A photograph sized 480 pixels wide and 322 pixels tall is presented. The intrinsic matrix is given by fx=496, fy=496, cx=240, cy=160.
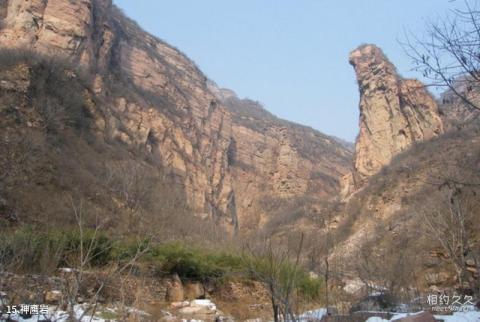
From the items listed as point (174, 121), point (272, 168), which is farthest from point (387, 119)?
point (272, 168)

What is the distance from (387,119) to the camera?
41.2 m

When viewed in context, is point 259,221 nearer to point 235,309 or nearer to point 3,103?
point 3,103

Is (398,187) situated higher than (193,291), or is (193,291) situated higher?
(398,187)

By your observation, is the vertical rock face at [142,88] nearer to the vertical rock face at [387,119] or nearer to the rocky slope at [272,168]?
the rocky slope at [272,168]

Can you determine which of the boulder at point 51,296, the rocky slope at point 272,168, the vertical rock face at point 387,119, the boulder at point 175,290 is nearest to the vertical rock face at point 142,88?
the rocky slope at point 272,168

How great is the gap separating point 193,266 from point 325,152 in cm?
5984

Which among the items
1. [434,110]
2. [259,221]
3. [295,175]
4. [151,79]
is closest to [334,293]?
[434,110]

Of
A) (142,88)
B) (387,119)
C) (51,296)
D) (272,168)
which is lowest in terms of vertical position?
(51,296)

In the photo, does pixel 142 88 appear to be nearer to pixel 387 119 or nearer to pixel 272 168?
pixel 272 168

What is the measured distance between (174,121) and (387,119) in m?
18.7

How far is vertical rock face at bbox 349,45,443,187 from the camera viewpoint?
40250 millimetres

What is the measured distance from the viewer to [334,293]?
10.1m

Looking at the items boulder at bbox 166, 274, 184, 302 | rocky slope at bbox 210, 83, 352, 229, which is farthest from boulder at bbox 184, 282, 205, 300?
rocky slope at bbox 210, 83, 352, 229

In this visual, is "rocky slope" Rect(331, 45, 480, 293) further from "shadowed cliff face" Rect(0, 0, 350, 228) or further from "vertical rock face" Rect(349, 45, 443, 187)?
"shadowed cliff face" Rect(0, 0, 350, 228)
